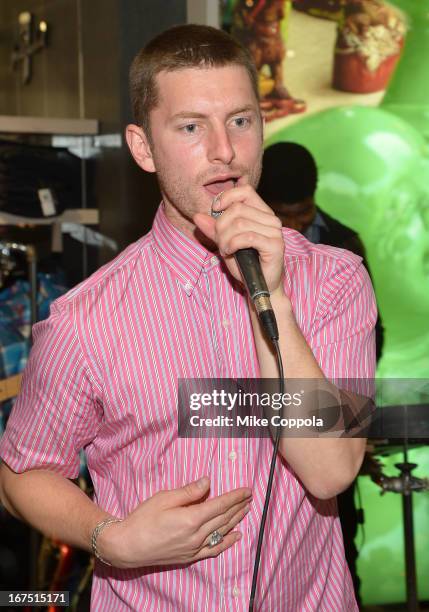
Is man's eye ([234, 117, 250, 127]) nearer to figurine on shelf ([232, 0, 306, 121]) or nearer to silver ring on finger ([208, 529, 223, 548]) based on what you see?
silver ring on finger ([208, 529, 223, 548])

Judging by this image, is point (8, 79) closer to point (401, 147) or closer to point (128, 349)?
point (401, 147)

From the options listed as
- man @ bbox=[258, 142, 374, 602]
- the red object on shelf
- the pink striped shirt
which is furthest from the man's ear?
the red object on shelf

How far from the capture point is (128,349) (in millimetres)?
1212

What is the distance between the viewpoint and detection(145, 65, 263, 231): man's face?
1.14 meters

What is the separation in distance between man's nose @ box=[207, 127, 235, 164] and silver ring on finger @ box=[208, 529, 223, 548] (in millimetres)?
505

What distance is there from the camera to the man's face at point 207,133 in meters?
1.14

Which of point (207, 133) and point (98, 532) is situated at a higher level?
point (207, 133)

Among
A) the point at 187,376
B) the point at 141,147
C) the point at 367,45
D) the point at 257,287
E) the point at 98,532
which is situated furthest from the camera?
the point at 367,45

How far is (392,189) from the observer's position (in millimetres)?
2221

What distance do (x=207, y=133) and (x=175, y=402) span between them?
0.39m

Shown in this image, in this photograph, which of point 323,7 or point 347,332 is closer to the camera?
point 347,332

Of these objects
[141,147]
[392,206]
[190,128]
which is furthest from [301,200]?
[190,128]

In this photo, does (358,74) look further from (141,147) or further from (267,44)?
(141,147)

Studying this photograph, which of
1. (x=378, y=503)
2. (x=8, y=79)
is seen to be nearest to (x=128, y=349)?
(x=378, y=503)
